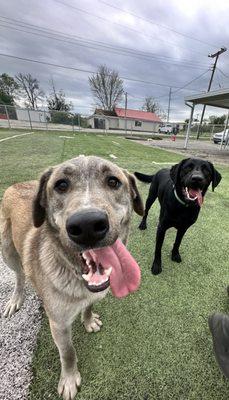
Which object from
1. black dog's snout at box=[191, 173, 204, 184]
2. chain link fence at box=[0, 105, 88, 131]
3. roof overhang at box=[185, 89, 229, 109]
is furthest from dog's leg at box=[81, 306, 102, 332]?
chain link fence at box=[0, 105, 88, 131]

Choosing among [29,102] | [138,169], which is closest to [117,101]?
[29,102]

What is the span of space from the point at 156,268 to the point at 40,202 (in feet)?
6.02

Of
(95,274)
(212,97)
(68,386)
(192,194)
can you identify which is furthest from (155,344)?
(212,97)

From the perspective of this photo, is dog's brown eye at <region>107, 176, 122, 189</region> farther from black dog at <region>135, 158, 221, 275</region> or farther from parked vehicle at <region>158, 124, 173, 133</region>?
parked vehicle at <region>158, 124, 173, 133</region>

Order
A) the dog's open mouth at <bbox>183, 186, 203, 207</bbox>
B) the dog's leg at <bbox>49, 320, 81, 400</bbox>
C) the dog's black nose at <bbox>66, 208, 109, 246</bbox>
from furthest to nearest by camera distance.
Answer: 1. the dog's open mouth at <bbox>183, 186, 203, 207</bbox>
2. the dog's leg at <bbox>49, 320, 81, 400</bbox>
3. the dog's black nose at <bbox>66, 208, 109, 246</bbox>

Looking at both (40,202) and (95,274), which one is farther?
(40,202)

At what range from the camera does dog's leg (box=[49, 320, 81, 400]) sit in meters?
1.54

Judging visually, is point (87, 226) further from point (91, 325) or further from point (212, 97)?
point (212, 97)

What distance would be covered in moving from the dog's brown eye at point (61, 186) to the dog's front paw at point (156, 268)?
1819 millimetres

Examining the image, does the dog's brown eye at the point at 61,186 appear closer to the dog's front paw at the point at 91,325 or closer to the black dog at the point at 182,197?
the dog's front paw at the point at 91,325

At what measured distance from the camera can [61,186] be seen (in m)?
1.57

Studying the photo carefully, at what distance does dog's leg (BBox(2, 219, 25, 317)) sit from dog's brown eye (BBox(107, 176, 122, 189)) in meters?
1.20

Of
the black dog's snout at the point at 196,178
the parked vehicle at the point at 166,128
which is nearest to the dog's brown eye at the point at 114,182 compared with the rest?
the black dog's snout at the point at 196,178

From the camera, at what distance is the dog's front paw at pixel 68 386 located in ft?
5.15
